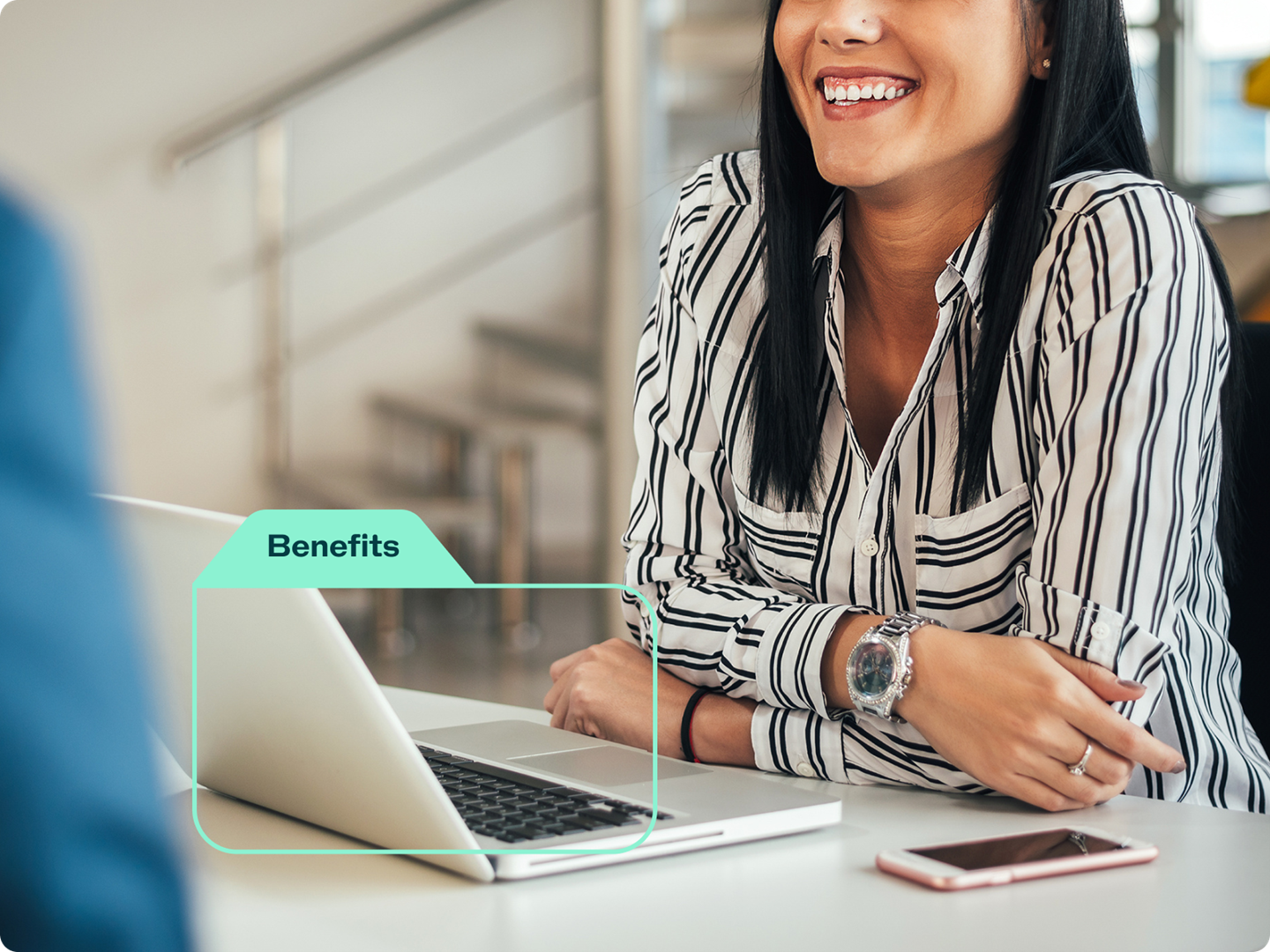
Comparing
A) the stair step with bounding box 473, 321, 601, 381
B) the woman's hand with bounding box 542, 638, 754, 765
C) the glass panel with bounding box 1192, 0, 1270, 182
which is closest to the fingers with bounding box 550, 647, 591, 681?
the woman's hand with bounding box 542, 638, 754, 765

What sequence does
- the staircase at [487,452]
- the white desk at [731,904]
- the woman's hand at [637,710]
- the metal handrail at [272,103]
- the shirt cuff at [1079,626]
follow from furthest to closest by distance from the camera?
the staircase at [487,452]
the metal handrail at [272,103]
the woman's hand at [637,710]
the shirt cuff at [1079,626]
the white desk at [731,904]

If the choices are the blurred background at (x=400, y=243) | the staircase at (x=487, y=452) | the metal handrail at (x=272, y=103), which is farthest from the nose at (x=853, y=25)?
the metal handrail at (x=272, y=103)

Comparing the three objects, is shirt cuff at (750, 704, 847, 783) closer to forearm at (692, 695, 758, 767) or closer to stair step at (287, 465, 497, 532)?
forearm at (692, 695, 758, 767)

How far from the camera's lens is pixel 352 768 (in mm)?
566

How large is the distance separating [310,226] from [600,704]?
311 cm

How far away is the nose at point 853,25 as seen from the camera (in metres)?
0.98

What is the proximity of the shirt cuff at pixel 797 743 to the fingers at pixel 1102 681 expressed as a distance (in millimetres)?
163

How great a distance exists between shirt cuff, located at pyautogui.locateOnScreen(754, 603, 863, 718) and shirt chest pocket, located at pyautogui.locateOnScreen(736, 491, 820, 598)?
96 millimetres

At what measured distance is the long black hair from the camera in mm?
962

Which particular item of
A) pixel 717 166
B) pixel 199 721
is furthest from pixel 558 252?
pixel 199 721

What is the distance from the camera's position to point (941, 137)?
0.98 m

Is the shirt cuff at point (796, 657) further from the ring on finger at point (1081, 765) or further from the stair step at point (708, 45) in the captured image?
the stair step at point (708, 45)

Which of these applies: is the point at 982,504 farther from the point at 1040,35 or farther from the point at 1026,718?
the point at 1040,35

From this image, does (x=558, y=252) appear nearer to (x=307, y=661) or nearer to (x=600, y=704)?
(x=600, y=704)
